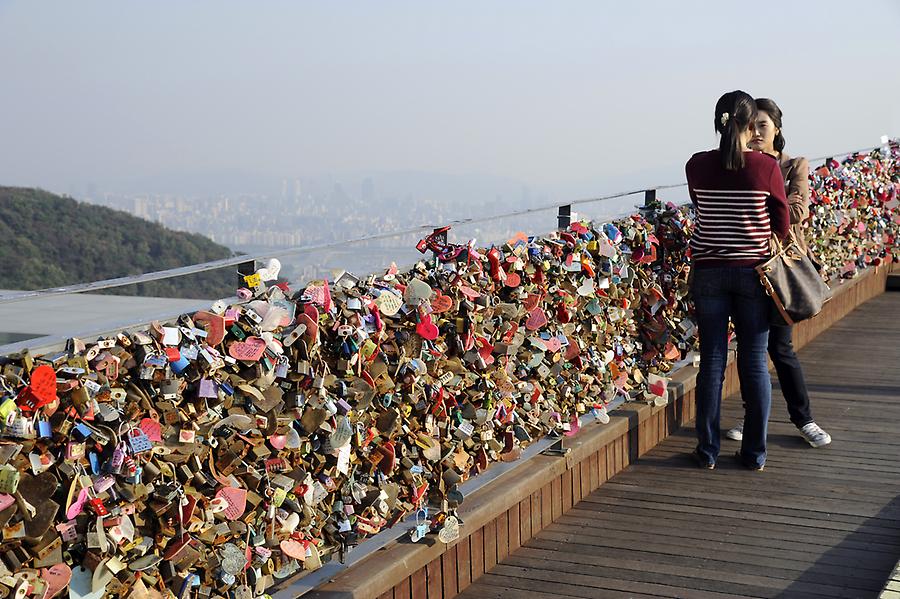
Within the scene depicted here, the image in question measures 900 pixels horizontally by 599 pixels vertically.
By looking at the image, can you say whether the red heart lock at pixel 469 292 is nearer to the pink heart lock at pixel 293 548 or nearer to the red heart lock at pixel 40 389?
the pink heart lock at pixel 293 548

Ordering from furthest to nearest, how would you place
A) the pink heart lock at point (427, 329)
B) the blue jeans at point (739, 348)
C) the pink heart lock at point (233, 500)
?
the blue jeans at point (739, 348), the pink heart lock at point (427, 329), the pink heart lock at point (233, 500)

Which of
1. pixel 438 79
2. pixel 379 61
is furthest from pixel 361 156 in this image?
pixel 438 79

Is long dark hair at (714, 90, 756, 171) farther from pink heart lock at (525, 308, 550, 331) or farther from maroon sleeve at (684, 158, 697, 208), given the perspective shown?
pink heart lock at (525, 308, 550, 331)

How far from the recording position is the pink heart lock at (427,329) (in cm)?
314

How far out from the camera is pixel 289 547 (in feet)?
8.57

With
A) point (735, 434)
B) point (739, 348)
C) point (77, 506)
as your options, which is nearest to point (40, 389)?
point (77, 506)

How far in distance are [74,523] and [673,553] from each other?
240cm

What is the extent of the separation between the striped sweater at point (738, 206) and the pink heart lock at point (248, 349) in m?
2.67

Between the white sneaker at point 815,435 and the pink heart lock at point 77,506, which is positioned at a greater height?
the pink heart lock at point 77,506

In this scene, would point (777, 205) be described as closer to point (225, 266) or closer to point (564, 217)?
point (564, 217)

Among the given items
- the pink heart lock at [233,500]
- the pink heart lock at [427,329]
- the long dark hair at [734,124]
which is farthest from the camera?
the long dark hair at [734,124]

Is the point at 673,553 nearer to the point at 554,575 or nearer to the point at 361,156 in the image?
the point at 554,575

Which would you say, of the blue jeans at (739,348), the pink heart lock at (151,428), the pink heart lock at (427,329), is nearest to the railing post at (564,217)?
the blue jeans at (739,348)

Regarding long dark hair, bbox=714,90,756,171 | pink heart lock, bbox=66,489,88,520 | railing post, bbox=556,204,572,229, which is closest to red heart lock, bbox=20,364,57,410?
pink heart lock, bbox=66,489,88,520
